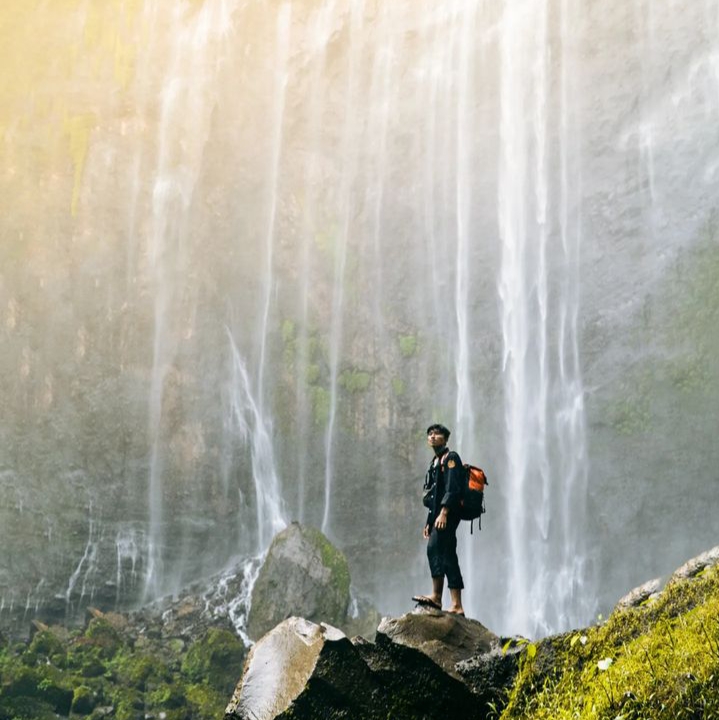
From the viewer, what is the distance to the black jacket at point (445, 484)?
6.14 meters

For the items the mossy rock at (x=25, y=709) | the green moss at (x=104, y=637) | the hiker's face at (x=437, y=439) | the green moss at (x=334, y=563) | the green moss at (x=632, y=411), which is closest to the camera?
the hiker's face at (x=437, y=439)

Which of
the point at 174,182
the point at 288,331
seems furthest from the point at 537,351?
the point at 174,182

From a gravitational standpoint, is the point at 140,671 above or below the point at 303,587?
below

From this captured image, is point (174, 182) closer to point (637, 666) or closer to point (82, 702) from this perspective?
point (82, 702)

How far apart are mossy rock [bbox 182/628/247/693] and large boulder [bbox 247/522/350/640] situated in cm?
100

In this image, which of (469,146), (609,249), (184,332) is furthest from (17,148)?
(609,249)

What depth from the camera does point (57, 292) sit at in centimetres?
2466

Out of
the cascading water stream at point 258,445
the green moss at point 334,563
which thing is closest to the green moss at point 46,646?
the green moss at point 334,563

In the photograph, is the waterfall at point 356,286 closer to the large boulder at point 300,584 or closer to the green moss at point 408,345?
the green moss at point 408,345

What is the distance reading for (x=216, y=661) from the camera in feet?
54.5

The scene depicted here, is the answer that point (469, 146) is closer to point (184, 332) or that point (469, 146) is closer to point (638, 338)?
point (638, 338)

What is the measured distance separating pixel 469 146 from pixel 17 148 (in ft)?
48.4

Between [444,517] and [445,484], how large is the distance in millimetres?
256

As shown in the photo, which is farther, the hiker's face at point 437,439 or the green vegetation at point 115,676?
the green vegetation at point 115,676
